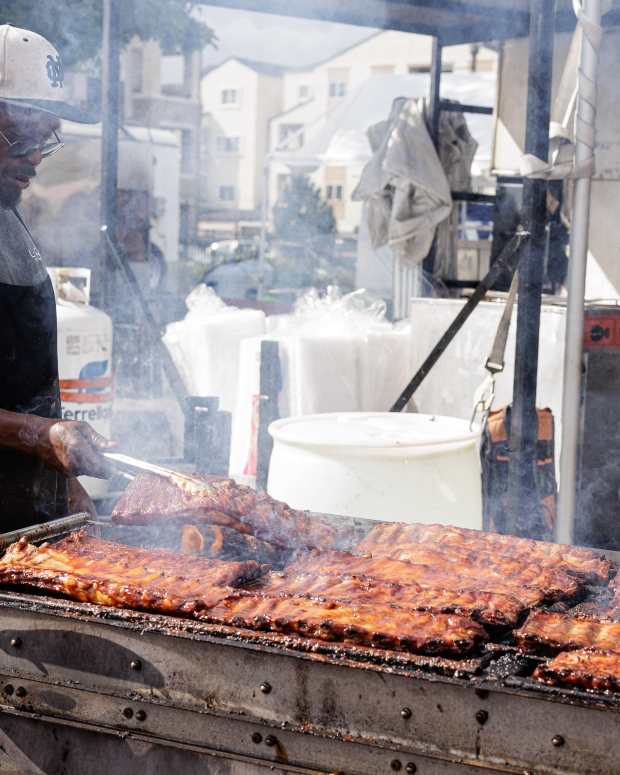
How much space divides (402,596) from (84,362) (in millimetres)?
4504

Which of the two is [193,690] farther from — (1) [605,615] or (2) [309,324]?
(2) [309,324]

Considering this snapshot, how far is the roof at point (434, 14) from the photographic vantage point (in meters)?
7.10

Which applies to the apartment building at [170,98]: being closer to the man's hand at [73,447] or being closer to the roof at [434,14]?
the roof at [434,14]

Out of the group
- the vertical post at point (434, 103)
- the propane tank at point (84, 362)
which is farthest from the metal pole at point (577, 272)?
the vertical post at point (434, 103)

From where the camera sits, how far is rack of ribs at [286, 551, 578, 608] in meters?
2.73

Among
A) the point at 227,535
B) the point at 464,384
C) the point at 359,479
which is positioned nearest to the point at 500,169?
the point at 464,384

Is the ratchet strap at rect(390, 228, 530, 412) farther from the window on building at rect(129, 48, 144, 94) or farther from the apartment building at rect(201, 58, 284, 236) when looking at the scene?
the apartment building at rect(201, 58, 284, 236)

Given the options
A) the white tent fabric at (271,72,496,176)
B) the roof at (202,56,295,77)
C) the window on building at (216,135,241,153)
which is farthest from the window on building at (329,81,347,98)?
the white tent fabric at (271,72,496,176)

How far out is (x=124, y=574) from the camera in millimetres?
2775

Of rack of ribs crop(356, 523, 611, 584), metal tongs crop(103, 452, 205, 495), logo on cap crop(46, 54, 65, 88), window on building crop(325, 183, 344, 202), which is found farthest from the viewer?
window on building crop(325, 183, 344, 202)

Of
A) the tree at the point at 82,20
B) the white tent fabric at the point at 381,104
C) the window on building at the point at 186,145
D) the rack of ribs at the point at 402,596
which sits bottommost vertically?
the rack of ribs at the point at 402,596

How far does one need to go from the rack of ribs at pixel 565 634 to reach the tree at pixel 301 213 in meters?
34.4

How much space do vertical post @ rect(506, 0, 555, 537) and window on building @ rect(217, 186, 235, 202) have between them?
5849cm

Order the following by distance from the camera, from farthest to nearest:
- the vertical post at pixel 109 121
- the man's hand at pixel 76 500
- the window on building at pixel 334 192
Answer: the window on building at pixel 334 192 → the vertical post at pixel 109 121 → the man's hand at pixel 76 500
